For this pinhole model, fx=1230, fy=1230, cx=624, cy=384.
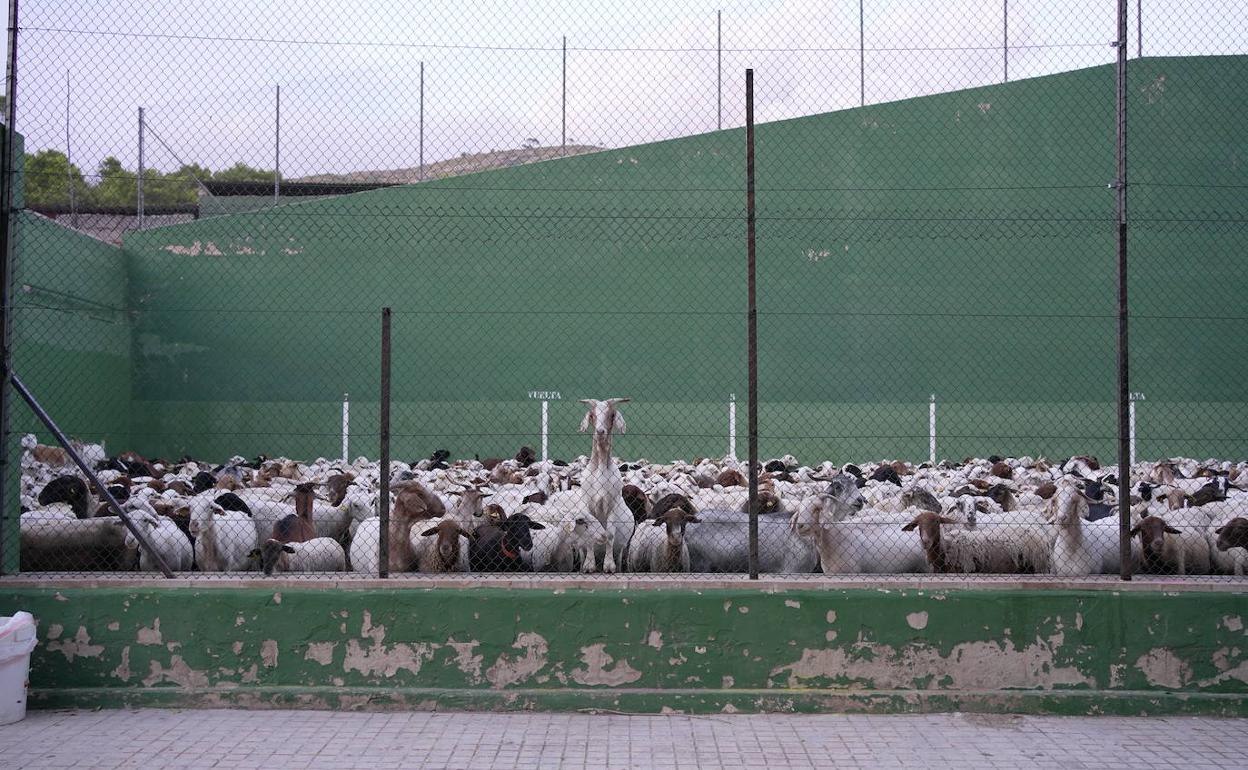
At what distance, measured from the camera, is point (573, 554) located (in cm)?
1065

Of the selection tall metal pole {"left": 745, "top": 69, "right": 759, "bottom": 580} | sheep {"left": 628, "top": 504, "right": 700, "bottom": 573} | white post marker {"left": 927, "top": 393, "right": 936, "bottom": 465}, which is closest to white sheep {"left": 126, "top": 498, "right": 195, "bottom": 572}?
sheep {"left": 628, "top": 504, "right": 700, "bottom": 573}

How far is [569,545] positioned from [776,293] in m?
14.1

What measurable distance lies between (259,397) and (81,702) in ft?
56.0

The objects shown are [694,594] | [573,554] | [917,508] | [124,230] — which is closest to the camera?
[694,594]

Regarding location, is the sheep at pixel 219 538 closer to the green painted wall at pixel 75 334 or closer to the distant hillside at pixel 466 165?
the green painted wall at pixel 75 334

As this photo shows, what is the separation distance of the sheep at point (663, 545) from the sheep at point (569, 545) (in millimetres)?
382

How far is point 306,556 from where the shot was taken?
1056cm

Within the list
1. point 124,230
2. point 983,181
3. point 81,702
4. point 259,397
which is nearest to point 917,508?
point 81,702

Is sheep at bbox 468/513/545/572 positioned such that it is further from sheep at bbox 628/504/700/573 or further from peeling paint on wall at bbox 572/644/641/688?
peeling paint on wall at bbox 572/644/641/688

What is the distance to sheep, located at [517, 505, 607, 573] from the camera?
10.4m

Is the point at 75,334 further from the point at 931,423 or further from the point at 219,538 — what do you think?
the point at 931,423

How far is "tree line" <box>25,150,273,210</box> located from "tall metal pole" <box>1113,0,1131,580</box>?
308 inches

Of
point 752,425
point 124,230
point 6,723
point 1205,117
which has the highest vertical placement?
point 1205,117

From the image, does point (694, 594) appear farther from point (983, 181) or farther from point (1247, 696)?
point (983, 181)
